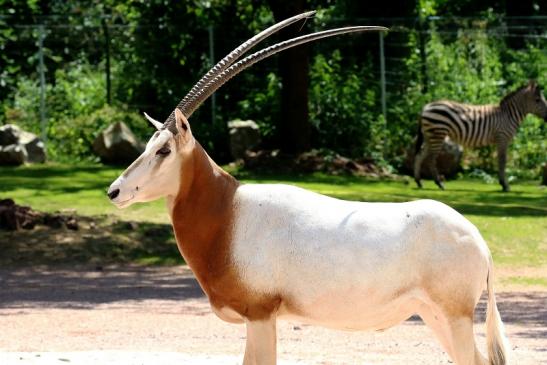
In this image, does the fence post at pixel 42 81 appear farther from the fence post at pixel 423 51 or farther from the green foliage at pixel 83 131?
the fence post at pixel 423 51

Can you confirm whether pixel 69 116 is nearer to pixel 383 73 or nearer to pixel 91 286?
pixel 383 73

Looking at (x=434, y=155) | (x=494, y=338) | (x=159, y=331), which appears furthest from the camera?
(x=434, y=155)

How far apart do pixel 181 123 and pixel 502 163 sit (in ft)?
57.0

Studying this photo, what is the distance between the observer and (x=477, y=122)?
2409 centimetres

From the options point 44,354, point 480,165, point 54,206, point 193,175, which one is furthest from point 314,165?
point 193,175

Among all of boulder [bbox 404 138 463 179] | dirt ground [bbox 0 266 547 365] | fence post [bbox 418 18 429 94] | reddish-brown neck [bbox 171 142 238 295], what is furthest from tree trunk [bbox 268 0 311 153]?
reddish-brown neck [bbox 171 142 238 295]

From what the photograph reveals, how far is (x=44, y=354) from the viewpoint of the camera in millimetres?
8750

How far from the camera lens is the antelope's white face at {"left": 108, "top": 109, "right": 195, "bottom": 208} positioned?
21.7 feet

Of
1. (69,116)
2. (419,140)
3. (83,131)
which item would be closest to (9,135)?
(83,131)

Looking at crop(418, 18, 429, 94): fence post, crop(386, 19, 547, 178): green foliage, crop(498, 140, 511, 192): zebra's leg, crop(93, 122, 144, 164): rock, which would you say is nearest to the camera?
crop(498, 140, 511, 192): zebra's leg

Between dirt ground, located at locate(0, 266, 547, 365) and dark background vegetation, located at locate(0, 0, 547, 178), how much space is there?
10.7m

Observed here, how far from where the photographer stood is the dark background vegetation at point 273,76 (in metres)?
25.5

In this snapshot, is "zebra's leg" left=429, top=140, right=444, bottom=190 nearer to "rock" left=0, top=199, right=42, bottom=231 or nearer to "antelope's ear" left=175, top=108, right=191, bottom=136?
"rock" left=0, top=199, right=42, bottom=231

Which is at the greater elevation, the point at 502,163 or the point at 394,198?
the point at 394,198
